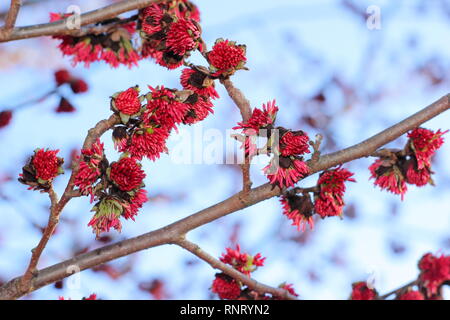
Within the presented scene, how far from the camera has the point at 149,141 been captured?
163 centimetres

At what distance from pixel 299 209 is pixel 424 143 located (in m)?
0.49

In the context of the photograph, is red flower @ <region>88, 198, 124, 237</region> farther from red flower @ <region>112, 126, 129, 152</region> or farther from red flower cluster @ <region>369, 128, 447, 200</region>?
red flower cluster @ <region>369, 128, 447, 200</region>

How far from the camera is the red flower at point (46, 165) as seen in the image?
161cm

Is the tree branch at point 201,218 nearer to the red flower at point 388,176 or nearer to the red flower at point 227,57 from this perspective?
the red flower at point 388,176

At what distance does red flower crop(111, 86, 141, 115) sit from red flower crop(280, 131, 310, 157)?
436mm

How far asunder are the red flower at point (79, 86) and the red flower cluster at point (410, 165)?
1.35 meters

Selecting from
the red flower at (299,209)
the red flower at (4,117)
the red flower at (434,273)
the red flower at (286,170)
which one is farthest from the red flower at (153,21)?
the red flower at (434,273)

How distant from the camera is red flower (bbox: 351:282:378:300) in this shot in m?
2.21

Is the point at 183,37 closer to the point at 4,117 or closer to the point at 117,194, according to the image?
the point at 117,194

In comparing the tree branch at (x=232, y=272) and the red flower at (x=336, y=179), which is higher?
the red flower at (x=336, y=179)

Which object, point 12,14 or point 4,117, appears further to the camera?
point 4,117

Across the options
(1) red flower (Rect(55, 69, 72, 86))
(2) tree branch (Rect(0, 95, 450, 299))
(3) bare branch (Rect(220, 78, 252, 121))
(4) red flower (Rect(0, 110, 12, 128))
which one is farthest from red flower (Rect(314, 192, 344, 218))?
(4) red flower (Rect(0, 110, 12, 128))

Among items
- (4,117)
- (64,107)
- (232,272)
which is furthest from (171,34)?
(4,117)
